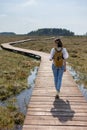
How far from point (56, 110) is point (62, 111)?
210 mm

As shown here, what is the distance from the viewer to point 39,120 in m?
8.48

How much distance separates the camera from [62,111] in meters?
9.37

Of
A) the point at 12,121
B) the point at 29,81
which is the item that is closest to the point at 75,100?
the point at 12,121

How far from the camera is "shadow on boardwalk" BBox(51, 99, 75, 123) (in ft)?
28.6

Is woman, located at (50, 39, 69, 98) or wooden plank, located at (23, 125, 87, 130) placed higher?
woman, located at (50, 39, 69, 98)

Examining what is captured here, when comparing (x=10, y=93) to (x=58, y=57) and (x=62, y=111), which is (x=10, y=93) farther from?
(x=62, y=111)

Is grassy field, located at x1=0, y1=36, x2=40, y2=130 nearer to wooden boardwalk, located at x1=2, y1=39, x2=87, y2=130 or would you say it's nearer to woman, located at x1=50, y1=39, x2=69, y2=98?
wooden boardwalk, located at x1=2, y1=39, x2=87, y2=130

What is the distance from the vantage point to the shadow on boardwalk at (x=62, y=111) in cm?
872

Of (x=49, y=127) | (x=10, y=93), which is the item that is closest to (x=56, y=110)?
(x=49, y=127)

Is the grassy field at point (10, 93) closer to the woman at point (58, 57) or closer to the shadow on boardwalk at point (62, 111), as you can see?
the shadow on boardwalk at point (62, 111)

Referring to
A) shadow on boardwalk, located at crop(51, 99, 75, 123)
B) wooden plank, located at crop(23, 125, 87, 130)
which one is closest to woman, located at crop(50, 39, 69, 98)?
shadow on boardwalk, located at crop(51, 99, 75, 123)

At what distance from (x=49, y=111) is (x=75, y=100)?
5.76 ft

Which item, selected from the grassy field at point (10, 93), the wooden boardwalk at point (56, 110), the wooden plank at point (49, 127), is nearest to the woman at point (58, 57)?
the wooden boardwalk at point (56, 110)

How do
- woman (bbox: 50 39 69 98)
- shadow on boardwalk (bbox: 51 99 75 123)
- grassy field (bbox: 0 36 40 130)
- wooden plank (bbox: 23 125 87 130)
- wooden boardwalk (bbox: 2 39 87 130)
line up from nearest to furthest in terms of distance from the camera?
wooden plank (bbox: 23 125 87 130)
wooden boardwalk (bbox: 2 39 87 130)
shadow on boardwalk (bbox: 51 99 75 123)
grassy field (bbox: 0 36 40 130)
woman (bbox: 50 39 69 98)
